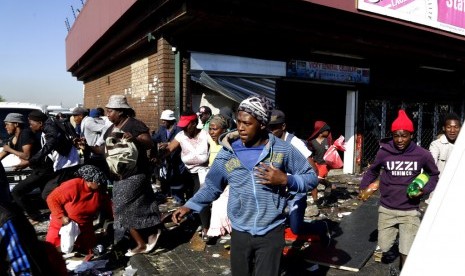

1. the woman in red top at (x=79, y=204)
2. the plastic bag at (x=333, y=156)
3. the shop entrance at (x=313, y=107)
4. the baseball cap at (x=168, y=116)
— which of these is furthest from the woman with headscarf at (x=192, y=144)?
the shop entrance at (x=313, y=107)

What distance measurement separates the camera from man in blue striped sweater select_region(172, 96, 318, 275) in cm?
258

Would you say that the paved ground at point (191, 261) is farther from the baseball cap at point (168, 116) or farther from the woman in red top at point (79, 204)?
the baseball cap at point (168, 116)

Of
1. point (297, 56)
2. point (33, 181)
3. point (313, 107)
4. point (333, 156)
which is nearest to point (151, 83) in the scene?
point (33, 181)

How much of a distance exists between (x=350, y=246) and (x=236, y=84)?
13.8 feet

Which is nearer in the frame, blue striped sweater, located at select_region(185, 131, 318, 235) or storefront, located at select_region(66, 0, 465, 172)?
blue striped sweater, located at select_region(185, 131, 318, 235)

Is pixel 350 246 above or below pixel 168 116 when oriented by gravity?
below

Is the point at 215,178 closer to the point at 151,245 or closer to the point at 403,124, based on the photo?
the point at 403,124

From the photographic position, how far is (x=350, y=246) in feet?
16.2

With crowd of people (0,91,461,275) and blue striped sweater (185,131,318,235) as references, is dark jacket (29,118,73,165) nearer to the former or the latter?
crowd of people (0,91,461,275)

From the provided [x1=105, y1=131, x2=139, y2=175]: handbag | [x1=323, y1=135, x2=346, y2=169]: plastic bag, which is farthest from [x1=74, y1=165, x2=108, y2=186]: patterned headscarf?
[x1=323, y1=135, x2=346, y2=169]: plastic bag

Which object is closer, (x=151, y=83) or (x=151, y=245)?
(x=151, y=245)

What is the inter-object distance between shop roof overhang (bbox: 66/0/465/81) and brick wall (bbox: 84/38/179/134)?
0.93 ft

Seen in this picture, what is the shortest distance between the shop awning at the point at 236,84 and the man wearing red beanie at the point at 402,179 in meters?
4.14

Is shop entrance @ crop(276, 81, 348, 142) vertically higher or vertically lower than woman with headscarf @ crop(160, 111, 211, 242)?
higher
